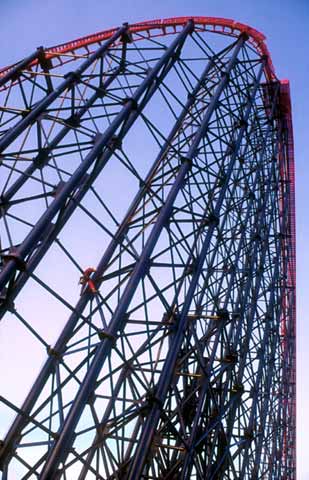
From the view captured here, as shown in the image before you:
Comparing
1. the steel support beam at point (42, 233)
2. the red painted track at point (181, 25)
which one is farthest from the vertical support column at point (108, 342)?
the red painted track at point (181, 25)

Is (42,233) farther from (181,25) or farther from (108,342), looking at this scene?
(181,25)

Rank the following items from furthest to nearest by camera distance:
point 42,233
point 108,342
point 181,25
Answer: point 181,25 → point 108,342 → point 42,233

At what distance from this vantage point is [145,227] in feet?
30.2

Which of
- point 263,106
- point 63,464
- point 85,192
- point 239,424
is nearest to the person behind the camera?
point 63,464

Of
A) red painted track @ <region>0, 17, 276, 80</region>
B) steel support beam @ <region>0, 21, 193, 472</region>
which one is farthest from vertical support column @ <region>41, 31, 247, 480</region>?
red painted track @ <region>0, 17, 276, 80</region>

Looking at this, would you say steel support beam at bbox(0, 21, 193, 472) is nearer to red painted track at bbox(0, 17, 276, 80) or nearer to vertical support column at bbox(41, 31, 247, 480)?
vertical support column at bbox(41, 31, 247, 480)

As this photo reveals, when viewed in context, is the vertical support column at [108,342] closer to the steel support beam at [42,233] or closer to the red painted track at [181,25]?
the steel support beam at [42,233]

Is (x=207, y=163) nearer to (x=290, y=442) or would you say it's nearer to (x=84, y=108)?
(x=84, y=108)

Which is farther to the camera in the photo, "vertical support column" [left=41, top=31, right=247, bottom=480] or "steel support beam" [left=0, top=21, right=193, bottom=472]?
"steel support beam" [left=0, top=21, right=193, bottom=472]

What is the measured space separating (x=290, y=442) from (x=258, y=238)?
1394cm

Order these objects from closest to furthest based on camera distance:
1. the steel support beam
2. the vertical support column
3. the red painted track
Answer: the vertical support column < the steel support beam < the red painted track

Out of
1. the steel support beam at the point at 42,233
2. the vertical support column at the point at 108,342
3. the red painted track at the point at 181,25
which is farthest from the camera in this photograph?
the red painted track at the point at 181,25

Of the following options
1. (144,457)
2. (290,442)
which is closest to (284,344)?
(290,442)

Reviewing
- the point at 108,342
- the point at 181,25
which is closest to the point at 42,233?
the point at 108,342
